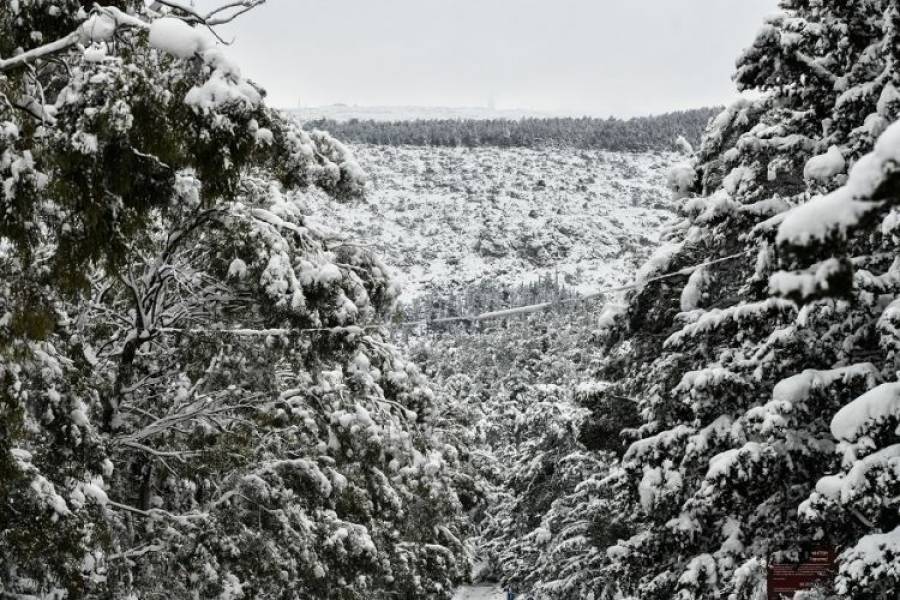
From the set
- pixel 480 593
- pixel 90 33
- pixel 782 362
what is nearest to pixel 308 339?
pixel 782 362

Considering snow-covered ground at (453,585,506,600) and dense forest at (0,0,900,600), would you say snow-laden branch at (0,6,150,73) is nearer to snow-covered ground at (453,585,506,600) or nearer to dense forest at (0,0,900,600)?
dense forest at (0,0,900,600)

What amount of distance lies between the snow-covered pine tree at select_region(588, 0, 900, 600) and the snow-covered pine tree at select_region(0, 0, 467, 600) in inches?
154

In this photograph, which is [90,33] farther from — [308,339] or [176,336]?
[176,336]

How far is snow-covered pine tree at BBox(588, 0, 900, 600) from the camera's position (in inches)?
341

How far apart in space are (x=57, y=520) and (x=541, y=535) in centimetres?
2136

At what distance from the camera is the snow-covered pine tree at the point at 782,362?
866 cm

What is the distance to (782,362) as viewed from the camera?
420 inches

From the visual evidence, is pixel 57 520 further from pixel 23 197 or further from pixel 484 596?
pixel 484 596

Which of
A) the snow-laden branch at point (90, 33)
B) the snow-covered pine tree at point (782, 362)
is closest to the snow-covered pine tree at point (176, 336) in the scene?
the snow-laden branch at point (90, 33)

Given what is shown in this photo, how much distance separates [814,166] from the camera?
935 centimetres

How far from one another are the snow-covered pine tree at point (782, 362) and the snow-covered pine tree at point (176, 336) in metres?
3.92

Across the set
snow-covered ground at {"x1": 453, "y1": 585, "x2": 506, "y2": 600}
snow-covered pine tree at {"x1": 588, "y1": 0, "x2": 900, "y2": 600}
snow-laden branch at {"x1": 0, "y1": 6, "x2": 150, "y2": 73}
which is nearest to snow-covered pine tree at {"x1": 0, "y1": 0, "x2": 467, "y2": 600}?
snow-laden branch at {"x1": 0, "y1": 6, "x2": 150, "y2": 73}

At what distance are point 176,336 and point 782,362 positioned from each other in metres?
7.49

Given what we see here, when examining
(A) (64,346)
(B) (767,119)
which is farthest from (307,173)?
(B) (767,119)
